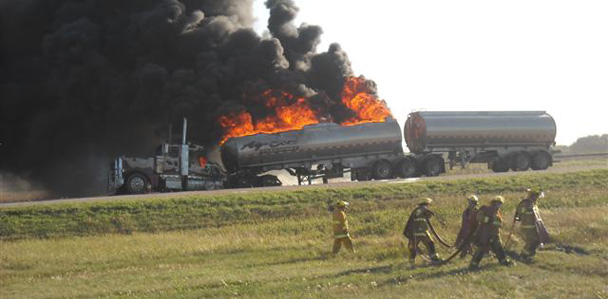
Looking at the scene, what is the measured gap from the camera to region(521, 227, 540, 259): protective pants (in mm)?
15484

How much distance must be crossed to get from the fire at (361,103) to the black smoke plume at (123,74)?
818 millimetres

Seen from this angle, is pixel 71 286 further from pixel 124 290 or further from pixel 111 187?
pixel 111 187

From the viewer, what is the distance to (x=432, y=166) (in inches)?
1403

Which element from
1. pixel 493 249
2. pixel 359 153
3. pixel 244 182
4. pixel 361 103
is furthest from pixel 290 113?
pixel 493 249

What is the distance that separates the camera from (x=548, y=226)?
65.3 feet

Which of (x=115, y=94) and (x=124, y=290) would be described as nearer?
(x=124, y=290)

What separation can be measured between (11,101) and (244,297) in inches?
1495

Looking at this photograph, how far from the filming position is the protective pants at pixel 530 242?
1548 centimetres

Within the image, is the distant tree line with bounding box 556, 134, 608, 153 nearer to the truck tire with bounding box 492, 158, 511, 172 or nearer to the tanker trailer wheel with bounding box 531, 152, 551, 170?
the tanker trailer wheel with bounding box 531, 152, 551, 170

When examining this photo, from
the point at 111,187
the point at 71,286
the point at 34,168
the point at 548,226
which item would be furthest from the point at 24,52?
the point at 548,226

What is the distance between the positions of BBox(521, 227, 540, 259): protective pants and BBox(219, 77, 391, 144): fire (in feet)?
70.5

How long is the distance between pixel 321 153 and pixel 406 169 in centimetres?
503

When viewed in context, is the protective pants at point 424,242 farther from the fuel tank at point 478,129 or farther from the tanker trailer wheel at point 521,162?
the tanker trailer wheel at point 521,162

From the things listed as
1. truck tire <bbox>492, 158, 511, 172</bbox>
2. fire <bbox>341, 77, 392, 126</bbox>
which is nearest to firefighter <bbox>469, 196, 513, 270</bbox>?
truck tire <bbox>492, 158, 511, 172</bbox>
